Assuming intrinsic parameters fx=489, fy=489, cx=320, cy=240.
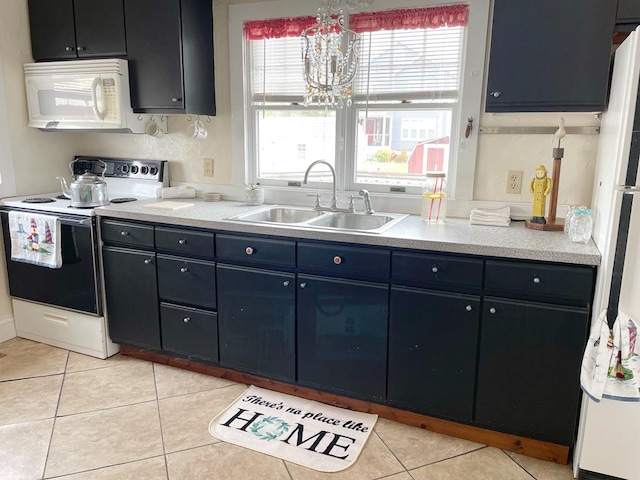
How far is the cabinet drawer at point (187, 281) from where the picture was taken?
2557 mm

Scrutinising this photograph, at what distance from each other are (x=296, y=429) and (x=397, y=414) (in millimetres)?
488

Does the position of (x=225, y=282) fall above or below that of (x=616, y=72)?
below

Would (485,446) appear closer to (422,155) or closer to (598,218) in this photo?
(598,218)

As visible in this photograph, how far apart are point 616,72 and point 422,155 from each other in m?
1.01

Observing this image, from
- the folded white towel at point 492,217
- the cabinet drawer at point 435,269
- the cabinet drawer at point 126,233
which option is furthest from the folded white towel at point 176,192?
the folded white towel at point 492,217

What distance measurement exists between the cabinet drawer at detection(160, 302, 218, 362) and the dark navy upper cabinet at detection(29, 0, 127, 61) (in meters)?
1.55

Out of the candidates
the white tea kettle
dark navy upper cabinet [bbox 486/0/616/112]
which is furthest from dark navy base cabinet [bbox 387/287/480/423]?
the white tea kettle

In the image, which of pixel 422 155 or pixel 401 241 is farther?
pixel 422 155

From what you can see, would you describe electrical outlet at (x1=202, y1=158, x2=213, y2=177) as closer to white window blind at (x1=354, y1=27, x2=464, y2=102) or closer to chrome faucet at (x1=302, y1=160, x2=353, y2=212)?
chrome faucet at (x1=302, y1=160, x2=353, y2=212)

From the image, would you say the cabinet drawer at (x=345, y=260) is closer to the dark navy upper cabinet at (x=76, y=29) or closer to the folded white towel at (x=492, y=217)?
the folded white towel at (x=492, y=217)

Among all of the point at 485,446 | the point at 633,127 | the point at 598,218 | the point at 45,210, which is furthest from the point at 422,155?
the point at 45,210

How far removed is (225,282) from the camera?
99.0 inches

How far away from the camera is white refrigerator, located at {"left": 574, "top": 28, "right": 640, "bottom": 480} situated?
1.66 metres

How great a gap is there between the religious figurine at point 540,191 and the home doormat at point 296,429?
125 cm
